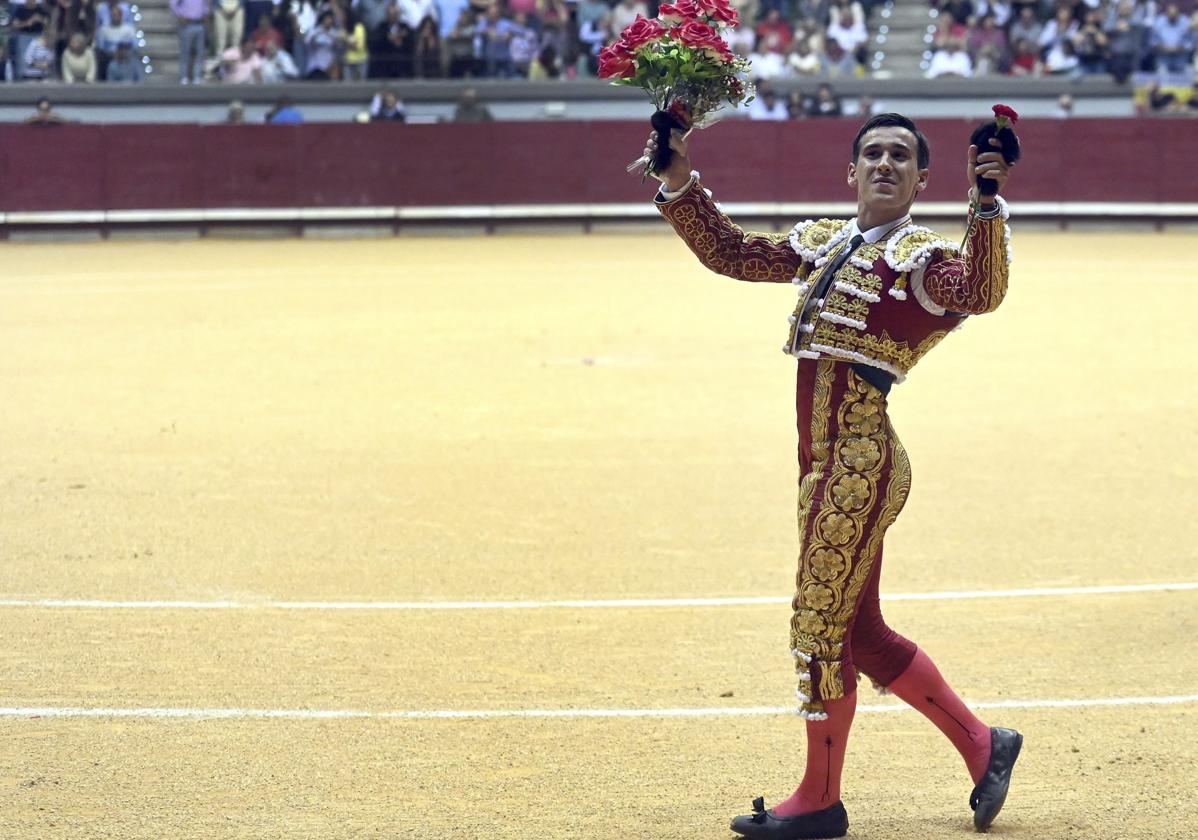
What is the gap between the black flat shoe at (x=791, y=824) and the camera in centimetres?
390

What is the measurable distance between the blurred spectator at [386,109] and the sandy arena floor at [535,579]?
26.8 feet

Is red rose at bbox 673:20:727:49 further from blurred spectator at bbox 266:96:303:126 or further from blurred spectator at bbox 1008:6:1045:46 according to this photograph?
blurred spectator at bbox 1008:6:1045:46

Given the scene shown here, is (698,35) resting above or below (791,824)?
above

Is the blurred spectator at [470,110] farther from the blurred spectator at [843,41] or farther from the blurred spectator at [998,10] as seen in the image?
the blurred spectator at [998,10]

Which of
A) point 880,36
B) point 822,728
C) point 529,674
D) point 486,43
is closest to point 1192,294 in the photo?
point 880,36

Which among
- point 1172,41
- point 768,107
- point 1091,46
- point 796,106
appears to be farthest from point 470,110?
point 1172,41

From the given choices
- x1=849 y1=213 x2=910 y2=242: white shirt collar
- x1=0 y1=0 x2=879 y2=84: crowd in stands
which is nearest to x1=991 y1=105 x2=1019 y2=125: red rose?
x1=849 y1=213 x2=910 y2=242: white shirt collar

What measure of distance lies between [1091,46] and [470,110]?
8166 millimetres

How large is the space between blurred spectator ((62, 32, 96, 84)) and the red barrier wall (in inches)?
54.1

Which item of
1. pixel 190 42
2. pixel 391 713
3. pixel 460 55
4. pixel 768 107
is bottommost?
pixel 391 713

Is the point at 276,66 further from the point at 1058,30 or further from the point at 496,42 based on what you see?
the point at 1058,30

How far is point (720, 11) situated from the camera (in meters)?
4.13

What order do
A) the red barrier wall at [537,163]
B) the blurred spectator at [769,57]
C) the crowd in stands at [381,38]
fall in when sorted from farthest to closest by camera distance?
the blurred spectator at [769,57], the crowd in stands at [381,38], the red barrier wall at [537,163]

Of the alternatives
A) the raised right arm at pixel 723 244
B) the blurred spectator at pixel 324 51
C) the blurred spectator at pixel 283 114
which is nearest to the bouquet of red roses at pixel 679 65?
the raised right arm at pixel 723 244
